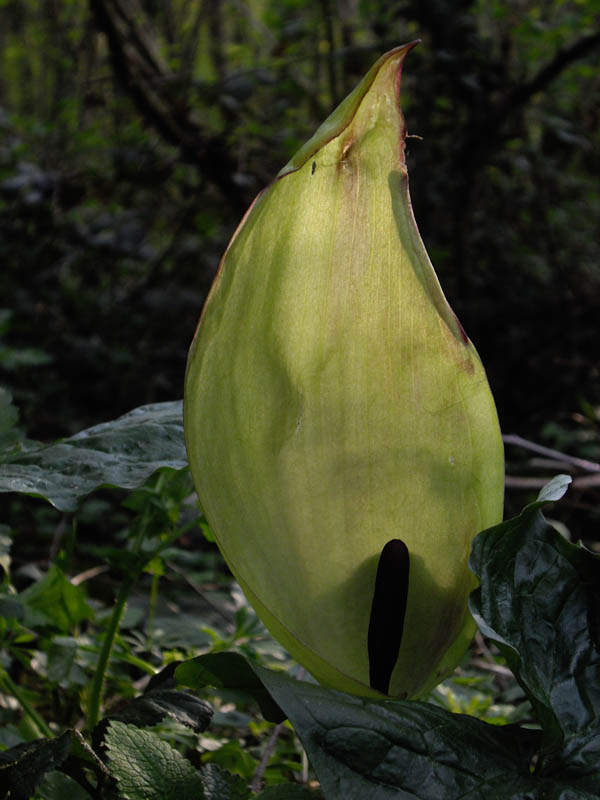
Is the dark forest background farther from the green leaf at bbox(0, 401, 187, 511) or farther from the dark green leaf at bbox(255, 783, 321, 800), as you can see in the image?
the dark green leaf at bbox(255, 783, 321, 800)

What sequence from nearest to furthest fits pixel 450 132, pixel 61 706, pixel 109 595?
pixel 61 706 → pixel 109 595 → pixel 450 132

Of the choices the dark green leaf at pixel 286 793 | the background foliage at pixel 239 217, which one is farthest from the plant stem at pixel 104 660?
the background foliage at pixel 239 217

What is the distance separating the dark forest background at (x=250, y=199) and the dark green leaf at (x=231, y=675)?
1258 millimetres

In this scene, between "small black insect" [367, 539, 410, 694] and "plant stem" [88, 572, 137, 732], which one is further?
"plant stem" [88, 572, 137, 732]

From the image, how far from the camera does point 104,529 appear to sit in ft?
5.01

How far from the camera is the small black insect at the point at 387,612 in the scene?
0.38 metres

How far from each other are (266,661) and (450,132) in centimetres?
170

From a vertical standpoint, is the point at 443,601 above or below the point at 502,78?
below

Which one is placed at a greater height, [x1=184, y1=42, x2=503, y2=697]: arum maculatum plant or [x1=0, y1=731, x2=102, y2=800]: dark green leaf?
[x1=184, y1=42, x2=503, y2=697]: arum maculatum plant

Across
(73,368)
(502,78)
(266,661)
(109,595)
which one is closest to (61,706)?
(266,661)

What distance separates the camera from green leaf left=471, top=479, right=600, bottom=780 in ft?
1.18

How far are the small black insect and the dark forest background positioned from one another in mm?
1225

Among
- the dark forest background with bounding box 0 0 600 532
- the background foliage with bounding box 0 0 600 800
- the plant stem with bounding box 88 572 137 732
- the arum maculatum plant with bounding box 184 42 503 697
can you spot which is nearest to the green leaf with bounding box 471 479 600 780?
the arum maculatum plant with bounding box 184 42 503 697

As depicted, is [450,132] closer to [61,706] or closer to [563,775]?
[61,706]
